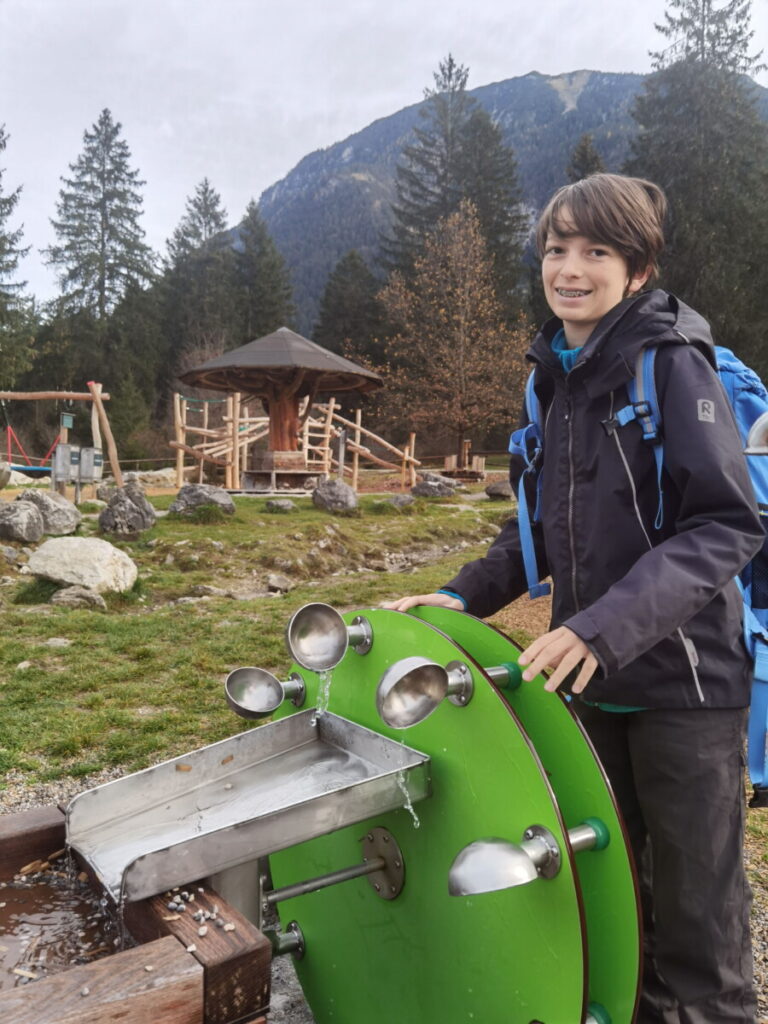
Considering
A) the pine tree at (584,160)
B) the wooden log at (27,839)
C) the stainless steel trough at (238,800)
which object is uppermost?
the pine tree at (584,160)

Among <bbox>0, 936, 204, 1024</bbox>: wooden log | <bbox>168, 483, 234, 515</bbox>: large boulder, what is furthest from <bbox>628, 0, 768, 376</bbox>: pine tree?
<bbox>0, 936, 204, 1024</bbox>: wooden log

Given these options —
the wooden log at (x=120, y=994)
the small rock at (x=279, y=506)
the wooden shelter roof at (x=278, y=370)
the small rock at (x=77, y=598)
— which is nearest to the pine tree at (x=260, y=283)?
the wooden shelter roof at (x=278, y=370)

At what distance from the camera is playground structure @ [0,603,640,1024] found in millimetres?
1202

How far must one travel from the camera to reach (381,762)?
5.30ft

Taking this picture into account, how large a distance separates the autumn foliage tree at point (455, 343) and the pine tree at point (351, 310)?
3.94m

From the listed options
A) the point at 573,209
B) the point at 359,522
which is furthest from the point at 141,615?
the point at 359,522

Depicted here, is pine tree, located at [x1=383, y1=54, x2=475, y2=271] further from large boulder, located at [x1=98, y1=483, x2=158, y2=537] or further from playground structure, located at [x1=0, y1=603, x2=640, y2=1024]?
playground structure, located at [x1=0, y1=603, x2=640, y2=1024]

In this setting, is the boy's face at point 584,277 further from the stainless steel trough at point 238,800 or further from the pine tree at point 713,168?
the pine tree at point 713,168

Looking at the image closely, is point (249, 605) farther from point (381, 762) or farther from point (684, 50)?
point (684, 50)

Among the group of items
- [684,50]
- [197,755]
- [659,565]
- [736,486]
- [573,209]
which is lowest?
[197,755]

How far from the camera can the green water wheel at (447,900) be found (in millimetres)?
1279

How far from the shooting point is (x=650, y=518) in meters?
1.57

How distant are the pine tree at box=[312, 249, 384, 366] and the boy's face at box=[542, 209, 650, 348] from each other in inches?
1445

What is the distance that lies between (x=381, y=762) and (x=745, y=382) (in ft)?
3.42
